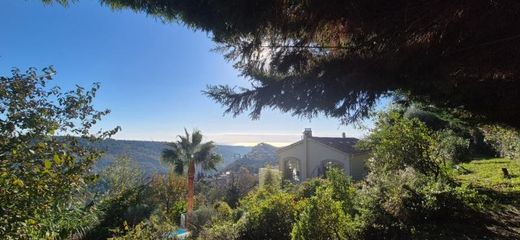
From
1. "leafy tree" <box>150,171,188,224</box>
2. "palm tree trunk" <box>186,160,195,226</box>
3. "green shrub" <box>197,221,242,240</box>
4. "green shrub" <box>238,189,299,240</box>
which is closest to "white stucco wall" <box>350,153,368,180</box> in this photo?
"palm tree trunk" <box>186,160,195,226</box>

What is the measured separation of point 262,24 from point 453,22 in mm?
2169

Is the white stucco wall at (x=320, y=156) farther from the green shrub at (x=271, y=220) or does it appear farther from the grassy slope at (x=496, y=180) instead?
the green shrub at (x=271, y=220)

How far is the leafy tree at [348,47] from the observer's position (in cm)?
365

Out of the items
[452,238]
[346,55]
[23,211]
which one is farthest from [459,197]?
[23,211]

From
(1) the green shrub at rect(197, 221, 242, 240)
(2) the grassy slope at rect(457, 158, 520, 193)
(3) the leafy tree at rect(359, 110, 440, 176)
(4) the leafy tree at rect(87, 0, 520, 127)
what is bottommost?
(1) the green shrub at rect(197, 221, 242, 240)

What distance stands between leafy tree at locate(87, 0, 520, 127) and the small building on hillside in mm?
22405

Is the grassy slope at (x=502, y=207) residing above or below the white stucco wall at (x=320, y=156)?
below

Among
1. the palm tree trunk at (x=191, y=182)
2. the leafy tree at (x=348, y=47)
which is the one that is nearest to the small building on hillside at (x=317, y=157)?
the palm tree trunk at (x=191, y=182)

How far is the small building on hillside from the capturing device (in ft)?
93.7

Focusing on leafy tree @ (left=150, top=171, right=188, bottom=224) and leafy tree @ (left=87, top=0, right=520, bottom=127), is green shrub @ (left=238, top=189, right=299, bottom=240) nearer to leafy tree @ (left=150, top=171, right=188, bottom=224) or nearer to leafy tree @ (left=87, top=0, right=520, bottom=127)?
leafy tree @ (left=87, top=0, right=520, bottom=127)

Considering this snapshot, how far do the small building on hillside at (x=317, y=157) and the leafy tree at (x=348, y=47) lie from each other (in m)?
22.4

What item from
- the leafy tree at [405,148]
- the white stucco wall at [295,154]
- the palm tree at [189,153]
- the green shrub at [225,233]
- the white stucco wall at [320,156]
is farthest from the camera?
the white stucco wall at [295,154]

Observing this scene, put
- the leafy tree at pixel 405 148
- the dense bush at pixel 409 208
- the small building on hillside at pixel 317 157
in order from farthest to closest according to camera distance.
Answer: the small building on hillside at pixel 317 157, the leafy tree at pixel 405 148, the dense bush at pixel 409 208

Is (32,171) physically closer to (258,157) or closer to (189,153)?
(189,153)
